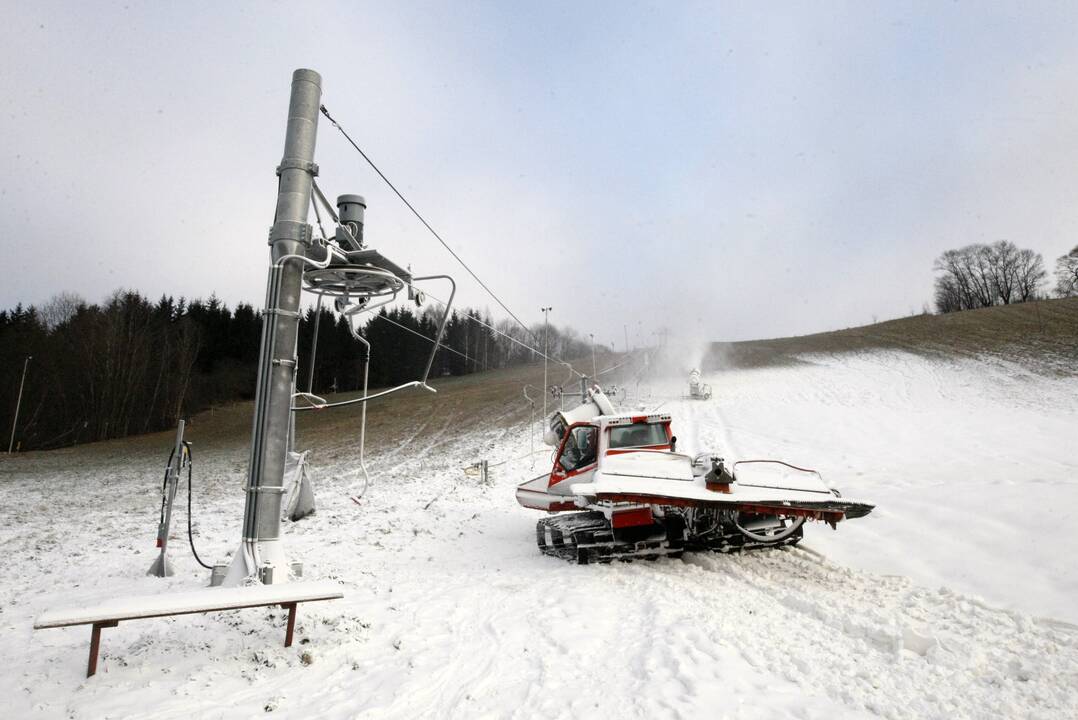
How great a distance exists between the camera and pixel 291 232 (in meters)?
6.20

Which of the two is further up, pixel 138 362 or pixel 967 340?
pixel 967 340

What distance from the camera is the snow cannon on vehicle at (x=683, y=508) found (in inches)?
269

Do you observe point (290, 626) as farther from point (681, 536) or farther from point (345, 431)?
point (345, 431)

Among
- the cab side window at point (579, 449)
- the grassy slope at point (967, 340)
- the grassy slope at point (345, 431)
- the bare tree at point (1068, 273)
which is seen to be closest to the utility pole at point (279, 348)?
the cab side window at point (579, 449)

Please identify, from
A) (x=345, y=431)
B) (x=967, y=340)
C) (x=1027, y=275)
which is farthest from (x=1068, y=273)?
(x=345, y=431)

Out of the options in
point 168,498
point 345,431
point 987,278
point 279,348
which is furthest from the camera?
point 987,278

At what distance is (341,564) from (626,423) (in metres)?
5.03

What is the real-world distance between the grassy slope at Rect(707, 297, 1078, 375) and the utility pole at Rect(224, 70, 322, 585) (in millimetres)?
41286

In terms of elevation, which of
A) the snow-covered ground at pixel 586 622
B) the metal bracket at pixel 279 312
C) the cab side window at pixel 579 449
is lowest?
the snow-covered ground at pixel 586 622

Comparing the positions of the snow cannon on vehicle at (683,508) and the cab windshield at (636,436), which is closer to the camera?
the snow cannon on vehicle at (683,508)

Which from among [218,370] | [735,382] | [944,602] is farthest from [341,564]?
[218,370]

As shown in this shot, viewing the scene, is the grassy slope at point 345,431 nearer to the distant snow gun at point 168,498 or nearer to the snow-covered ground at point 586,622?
the snow-covered ground at point 586,622

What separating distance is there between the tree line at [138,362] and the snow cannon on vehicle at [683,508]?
2851 cm

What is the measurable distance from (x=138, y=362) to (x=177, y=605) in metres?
57.7
